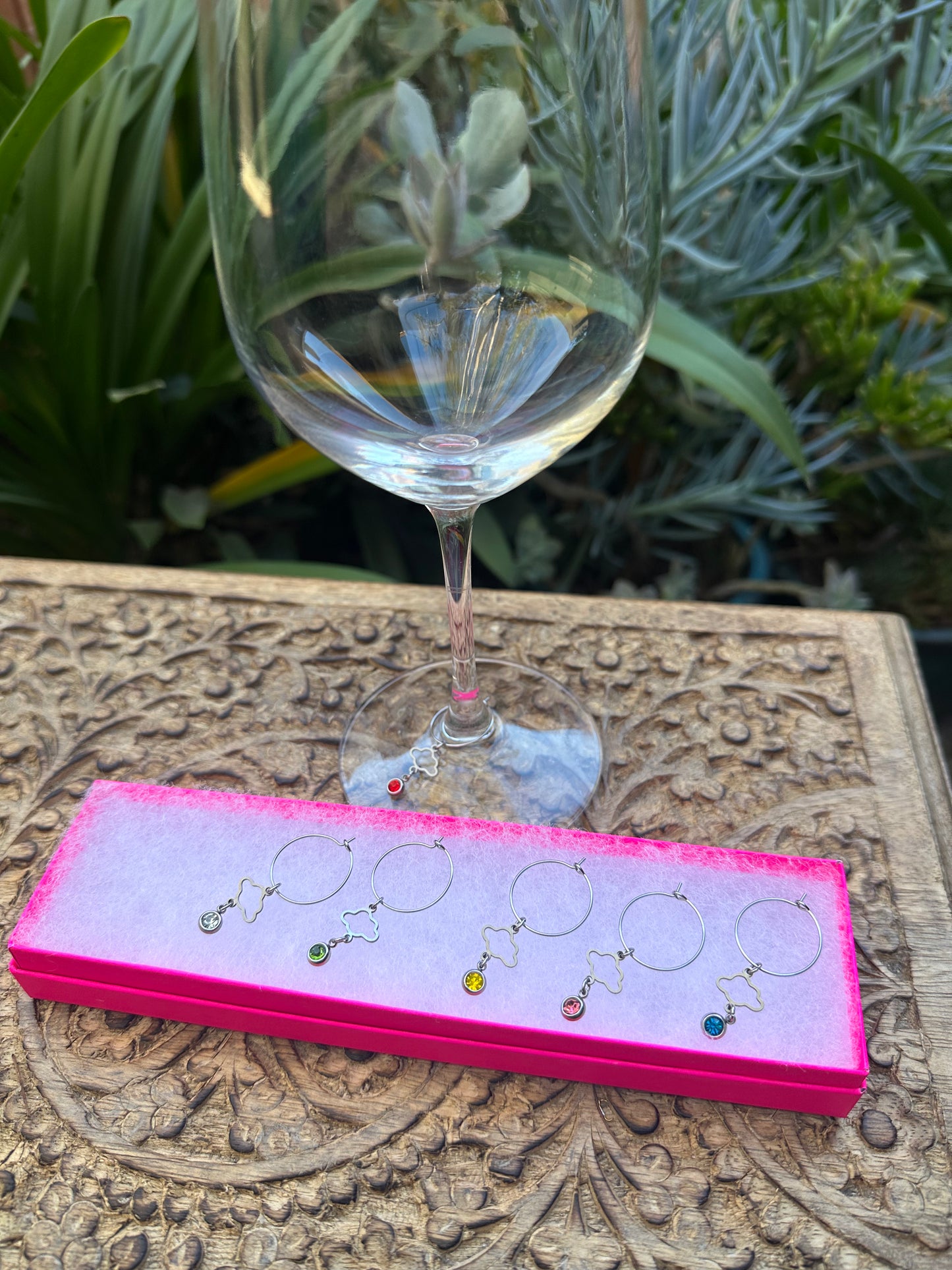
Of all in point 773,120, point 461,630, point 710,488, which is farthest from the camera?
point 710,488

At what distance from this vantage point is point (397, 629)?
451 mm

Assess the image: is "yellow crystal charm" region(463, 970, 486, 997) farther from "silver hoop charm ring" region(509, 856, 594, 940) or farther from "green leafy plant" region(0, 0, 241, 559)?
"green leafy plant" region(0, 0, 241, 559)

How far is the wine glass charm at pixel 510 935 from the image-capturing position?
0.28m

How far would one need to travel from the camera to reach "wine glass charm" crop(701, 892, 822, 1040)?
27 centimetres

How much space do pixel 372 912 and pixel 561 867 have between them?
0.20 ft

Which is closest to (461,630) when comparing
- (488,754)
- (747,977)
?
(488,754)

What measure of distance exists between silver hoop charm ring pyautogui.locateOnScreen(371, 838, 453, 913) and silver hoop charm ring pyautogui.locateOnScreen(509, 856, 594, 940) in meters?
0.02

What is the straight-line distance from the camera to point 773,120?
1.82 ft

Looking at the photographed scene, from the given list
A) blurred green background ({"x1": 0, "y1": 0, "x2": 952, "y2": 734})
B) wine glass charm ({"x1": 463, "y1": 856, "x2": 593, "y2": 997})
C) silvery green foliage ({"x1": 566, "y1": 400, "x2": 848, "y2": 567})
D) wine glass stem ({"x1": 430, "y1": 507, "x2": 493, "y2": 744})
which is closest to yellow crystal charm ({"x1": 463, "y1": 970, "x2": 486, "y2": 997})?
wine glass charm ({"x1": 463, "y1": 856, "x2": 593, "y2": 997})

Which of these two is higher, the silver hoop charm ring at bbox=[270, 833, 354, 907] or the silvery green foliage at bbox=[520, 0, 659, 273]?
the silvery green foliage at bbox=[520, 0, 659, 273]

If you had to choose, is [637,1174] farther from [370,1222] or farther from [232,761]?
[232,761]

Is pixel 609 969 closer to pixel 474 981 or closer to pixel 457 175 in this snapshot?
pixel 474 981

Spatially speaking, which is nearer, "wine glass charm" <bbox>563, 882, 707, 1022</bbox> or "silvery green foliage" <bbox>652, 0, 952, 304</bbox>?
"wine glass charm" <bbox>563, 882, 707, 1022</bbox>

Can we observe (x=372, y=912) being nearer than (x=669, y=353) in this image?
Yes
